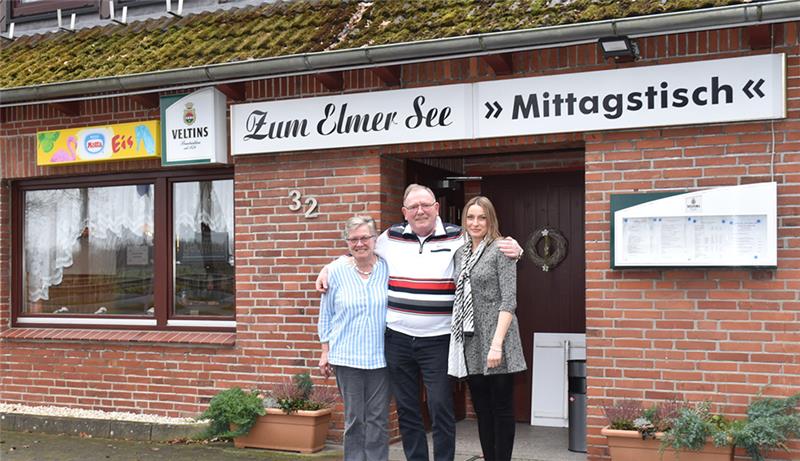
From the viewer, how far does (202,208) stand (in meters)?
8.58

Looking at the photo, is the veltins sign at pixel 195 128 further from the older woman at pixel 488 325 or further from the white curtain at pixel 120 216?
the older woman at pixel 488 325

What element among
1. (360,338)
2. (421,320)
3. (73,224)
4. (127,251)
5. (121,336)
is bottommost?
(121,336)

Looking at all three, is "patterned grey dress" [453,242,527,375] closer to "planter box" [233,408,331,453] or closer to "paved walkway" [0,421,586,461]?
"paved walkway" [0,421,586,461]

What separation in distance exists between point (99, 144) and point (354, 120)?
2.65m

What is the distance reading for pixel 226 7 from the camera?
8.96 metres

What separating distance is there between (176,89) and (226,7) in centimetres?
130

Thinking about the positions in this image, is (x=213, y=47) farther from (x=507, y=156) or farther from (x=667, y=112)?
(x=667, y=112)

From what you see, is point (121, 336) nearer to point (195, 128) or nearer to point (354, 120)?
point (195, 128)

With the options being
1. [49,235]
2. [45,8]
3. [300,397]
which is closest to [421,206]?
[300,397]

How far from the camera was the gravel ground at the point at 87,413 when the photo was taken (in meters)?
8.16

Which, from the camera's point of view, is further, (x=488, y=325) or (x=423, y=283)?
(x=423, y=283)

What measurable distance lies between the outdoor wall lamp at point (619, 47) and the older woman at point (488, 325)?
147cm

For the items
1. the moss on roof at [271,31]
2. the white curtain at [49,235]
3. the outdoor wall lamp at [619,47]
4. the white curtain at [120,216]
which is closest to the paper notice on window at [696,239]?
the outdoor wall lamp at [619,47]

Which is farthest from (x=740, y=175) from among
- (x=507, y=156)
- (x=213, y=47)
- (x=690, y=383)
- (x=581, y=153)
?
(x=213, y=47)
